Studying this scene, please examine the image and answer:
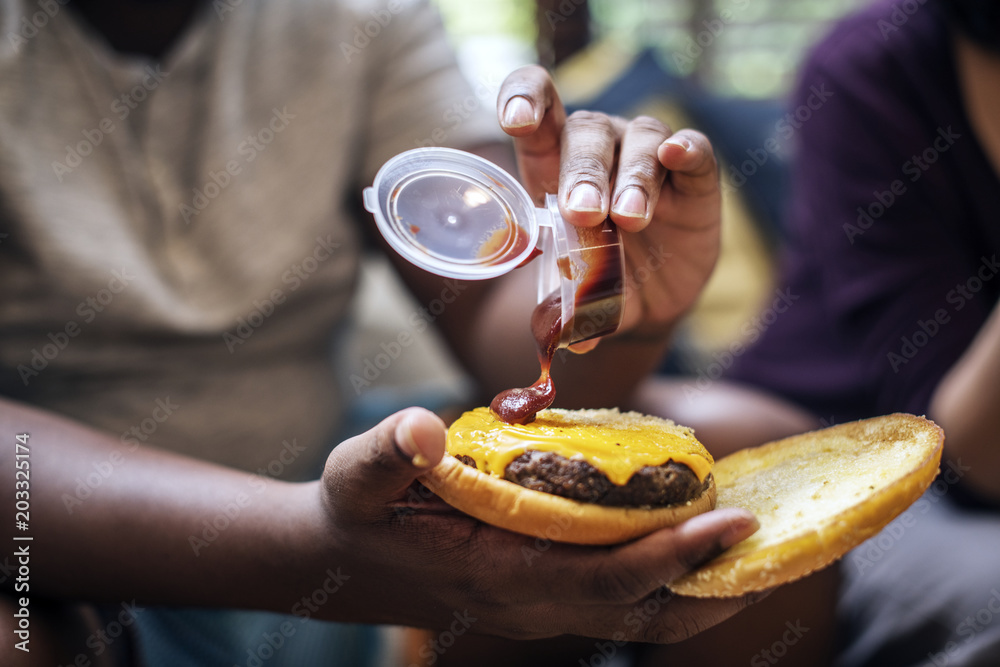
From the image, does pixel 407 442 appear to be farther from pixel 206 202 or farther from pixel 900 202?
pixel 900 202

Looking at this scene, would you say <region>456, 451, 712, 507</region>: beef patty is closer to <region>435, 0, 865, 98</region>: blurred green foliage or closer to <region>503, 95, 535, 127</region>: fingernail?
<region>503, 95, 535, 127</region>: fingernail

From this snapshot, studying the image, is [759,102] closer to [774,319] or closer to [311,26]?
[774,319]

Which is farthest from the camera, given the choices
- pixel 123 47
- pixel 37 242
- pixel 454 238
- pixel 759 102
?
pixel 759 102

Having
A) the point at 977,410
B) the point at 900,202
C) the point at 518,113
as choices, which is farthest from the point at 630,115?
the point at 518,113

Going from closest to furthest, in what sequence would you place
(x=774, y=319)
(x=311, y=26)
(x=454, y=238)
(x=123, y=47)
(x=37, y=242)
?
(x=454, y=238) → (x=37, y=242) → (x=123, y=47) → (x=311, y=26) → (x=774, y=319)

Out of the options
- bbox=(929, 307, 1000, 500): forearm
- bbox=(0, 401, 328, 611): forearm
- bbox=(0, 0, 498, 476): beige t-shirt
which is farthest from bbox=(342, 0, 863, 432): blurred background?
bbox=(0, 401, 328, 611): forearm

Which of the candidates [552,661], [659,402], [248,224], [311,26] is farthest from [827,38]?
[552,661]

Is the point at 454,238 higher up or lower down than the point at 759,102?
higher up

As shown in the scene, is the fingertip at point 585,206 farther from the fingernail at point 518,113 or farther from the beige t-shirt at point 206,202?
the beige t-shirt at point 206,202
